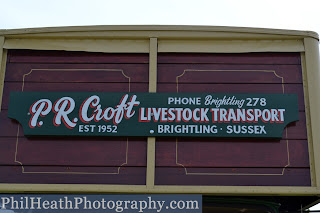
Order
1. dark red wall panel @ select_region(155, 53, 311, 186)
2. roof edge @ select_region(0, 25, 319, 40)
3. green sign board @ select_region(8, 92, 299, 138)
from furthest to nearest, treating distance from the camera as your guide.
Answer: roof edge @ select_region(0, 25, 319, 40) → green sign board @ select_region(8, 92, 299, 138) → dark red wall panel @ select_region(155, 53, 311, 186)

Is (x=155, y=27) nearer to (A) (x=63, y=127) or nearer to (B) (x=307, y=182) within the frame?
(A) (x=63, y=127)

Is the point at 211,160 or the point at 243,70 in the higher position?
the point at 243,70

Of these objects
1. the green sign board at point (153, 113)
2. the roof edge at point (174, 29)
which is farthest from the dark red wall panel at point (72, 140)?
the roof edge at point (174, 29)

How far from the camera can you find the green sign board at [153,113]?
6359 mm

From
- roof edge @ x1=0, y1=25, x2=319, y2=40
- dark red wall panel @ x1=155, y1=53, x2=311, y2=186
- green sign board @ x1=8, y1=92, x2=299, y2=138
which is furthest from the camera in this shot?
roof edge @ x1=0, y1=25, x2=319, y2=40

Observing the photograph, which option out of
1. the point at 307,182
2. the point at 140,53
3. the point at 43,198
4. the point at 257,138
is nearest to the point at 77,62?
the point at 140,53

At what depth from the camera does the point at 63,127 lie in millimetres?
6402

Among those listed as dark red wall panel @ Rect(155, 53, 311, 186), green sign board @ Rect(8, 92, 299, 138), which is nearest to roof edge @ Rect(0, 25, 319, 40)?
dark red wall panel @ Rect(155, 53, 311, 186)

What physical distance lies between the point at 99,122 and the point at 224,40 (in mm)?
2123

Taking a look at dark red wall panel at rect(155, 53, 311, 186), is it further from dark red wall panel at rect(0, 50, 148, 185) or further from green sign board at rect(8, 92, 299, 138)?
dark red wall panel at rect(0, 50, 148, 185)

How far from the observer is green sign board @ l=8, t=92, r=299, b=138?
6359 millimetres

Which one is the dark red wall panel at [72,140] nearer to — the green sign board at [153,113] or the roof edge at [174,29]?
the green sign board at [153,113]

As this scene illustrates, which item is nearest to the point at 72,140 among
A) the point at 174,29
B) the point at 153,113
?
the point at 153,113

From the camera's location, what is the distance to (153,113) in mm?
6453
